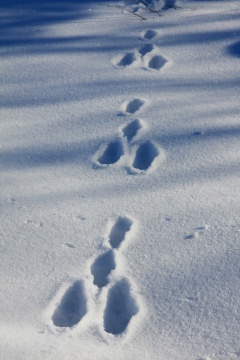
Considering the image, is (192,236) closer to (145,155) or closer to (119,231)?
(119,231)

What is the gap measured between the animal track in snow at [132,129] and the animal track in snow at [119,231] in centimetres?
59

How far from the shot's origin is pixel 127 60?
305 cm

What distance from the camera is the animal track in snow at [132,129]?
2.39 meters

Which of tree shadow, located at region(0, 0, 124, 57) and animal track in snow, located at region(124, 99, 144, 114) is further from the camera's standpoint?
tree shadow, located at region(0, 0, 124, 57)

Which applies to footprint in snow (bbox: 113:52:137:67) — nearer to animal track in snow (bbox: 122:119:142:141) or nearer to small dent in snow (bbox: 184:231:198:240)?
animal track in snow (bbox: 122:119:142:141)

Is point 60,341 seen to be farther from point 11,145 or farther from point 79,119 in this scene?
point 79,119

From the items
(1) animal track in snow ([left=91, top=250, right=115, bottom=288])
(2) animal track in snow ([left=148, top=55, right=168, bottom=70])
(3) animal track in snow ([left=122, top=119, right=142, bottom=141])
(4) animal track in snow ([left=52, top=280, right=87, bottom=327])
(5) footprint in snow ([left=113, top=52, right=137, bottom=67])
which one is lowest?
(4) animal track in snow ([left=52, top=280, right=87, bottom=327])

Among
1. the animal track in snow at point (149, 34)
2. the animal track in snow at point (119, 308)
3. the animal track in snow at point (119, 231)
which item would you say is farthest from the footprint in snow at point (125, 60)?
the animal track in snow at point (119, 308)

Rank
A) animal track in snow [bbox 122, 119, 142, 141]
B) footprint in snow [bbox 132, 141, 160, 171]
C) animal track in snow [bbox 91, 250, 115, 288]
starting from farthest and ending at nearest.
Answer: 1. animal track in snow [bbox 122, 119, 142, 141]
2. footprint in snow [bbox 132, 141, 160, 171]
3. animal track in snow [bbox 91, 250, 115, 288]

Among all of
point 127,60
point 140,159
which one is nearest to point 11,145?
point 140,159

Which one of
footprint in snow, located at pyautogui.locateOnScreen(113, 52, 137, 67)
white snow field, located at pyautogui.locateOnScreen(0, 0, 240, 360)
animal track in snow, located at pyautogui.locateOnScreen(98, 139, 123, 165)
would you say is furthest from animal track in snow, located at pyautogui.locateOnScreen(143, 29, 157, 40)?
animal track in snow, located at pyautogui.locateOnScreen(98, 139, 123, 165)

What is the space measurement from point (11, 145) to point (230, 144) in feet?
3.66

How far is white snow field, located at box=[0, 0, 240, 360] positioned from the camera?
151cm

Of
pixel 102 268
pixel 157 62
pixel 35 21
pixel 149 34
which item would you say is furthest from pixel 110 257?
pixel 35 21
